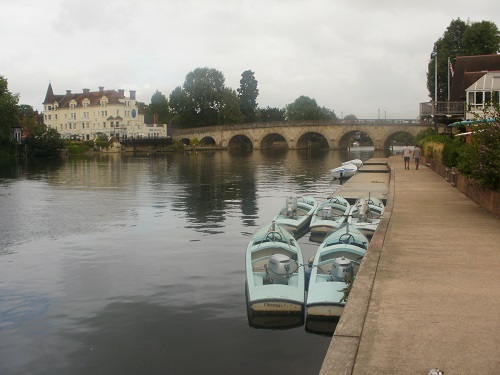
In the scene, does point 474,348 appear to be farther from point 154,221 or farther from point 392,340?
point 154,221

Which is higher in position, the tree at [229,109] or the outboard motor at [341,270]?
the tree at [229,109]

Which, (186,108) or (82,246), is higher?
(186,108)

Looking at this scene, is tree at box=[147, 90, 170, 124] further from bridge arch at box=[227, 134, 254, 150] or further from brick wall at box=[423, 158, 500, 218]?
brick wall at box=[423, 158, 500, 218]

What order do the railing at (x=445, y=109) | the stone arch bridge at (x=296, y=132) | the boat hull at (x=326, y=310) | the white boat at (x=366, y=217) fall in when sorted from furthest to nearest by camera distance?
the stone arch bridge at (x=296, y=132) → the railing at (x=445, y=109) → the white boat at (x=366, y=217) → the boat hull at (x=326, y=310)

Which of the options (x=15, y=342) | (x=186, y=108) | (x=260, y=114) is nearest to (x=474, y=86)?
(x=15, y=342)

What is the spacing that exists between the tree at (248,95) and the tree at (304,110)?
19410mm

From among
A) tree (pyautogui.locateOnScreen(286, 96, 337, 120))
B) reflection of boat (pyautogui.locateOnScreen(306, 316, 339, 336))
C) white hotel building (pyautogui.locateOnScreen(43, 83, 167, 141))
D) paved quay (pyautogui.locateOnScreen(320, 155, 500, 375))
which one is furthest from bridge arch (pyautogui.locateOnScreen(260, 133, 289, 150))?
reflection of boat (pyautogui.locateOnScreen(306, 316, 339, 336))

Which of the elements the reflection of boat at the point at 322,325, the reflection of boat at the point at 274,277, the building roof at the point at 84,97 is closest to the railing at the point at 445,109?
the reflection of boat at the point at 274,277

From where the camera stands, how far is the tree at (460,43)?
66812 millimetres

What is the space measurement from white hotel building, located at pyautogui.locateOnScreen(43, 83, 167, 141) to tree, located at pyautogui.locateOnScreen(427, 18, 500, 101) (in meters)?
64.6

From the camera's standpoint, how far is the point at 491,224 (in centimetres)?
1530

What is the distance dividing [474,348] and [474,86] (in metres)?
42.9

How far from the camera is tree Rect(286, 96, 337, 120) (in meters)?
150

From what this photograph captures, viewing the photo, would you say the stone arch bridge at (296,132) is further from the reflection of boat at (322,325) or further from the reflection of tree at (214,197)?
the reflection of boat at (322,325)
